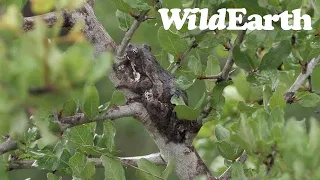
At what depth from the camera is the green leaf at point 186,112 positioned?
82cm

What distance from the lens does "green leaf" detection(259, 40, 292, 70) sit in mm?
776

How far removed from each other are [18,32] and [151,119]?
384mm

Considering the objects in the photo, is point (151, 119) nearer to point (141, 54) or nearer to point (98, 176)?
point (141, 54)

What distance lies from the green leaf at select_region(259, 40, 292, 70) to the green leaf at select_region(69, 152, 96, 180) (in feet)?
0.79

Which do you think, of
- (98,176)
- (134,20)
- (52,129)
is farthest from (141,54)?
(98,176)

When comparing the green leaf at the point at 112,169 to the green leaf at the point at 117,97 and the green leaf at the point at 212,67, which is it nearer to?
the green leaf at the point at 117,97

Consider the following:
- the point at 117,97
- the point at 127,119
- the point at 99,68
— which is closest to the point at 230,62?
the point at 117,97

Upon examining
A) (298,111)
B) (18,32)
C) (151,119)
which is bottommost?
(298,111)

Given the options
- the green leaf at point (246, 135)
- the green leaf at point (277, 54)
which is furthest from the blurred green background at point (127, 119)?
the green leaf at point (246, 135)

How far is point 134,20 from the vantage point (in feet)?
2.80

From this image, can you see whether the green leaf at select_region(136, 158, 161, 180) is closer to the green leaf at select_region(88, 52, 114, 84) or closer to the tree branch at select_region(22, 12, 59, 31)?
the tree branch at select_region(22, 12, 59, 31)

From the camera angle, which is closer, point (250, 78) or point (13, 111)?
point (13, 111)

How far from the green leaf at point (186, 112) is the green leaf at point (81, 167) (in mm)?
121

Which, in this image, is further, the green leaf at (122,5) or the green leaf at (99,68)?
the green leaf at (122,5)
